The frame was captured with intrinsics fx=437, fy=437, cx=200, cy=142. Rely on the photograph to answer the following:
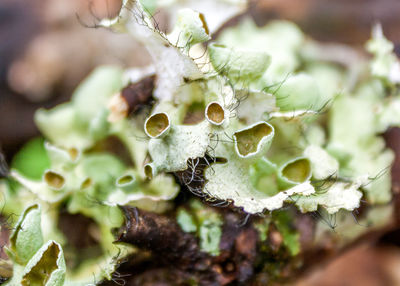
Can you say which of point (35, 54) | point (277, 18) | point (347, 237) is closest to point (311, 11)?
point (277, 18)

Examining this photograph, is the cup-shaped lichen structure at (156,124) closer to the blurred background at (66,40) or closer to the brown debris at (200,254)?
the brown debris at (200,254)

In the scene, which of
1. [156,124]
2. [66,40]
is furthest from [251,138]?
[66,40]

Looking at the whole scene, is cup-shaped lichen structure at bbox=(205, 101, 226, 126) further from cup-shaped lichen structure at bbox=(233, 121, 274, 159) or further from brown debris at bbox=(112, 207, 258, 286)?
brown debris at bbox=(112, 207, 258, 286)

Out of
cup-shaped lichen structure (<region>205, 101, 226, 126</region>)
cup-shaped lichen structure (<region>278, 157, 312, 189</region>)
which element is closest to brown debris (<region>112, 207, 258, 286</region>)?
cup-shaped lichen structure (<region>278, 157, 312, 189</region>)

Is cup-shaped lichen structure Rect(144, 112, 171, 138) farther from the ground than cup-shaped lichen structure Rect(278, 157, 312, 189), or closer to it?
farther from the ground

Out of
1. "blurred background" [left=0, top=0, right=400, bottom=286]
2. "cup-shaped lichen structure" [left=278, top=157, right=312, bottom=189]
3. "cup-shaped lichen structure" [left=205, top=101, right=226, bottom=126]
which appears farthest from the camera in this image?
"blurred background" [left=0, top=0, right=400, bottom=286]

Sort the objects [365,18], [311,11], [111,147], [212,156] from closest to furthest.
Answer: [212,156]
[111,147]
[365,18]
[311,11]

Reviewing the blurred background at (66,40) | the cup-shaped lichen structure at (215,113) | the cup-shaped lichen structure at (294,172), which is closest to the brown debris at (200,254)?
the cup-shaped lichen structure at (294,172)

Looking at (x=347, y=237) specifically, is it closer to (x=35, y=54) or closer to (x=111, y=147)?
(x=111, y=147)
